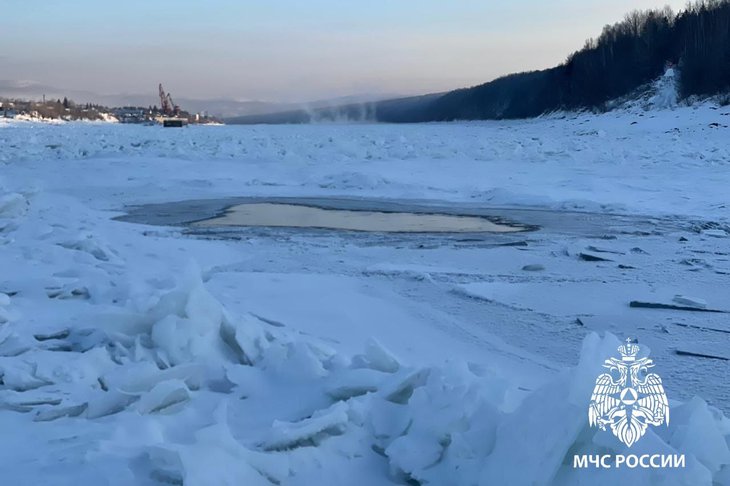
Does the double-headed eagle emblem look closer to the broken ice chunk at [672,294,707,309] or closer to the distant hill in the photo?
the broken ice chunk at [672,294,707,309]

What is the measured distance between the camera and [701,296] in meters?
4.22

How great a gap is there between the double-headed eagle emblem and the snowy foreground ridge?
0.03 metres

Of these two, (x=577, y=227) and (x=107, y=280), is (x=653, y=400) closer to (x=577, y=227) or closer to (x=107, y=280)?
(x=107, y=280)

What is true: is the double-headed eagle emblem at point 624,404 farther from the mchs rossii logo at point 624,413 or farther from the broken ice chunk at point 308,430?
the broken ice chunk at point 308,430

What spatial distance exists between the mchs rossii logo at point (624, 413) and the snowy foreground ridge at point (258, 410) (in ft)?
0.07

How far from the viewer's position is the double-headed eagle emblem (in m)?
1.81

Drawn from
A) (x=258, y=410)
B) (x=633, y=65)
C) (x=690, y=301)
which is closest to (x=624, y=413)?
(x=258, y=410)

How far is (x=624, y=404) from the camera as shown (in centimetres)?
187

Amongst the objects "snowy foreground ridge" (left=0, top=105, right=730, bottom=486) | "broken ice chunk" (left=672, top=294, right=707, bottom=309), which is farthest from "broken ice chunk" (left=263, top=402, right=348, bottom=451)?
"broken ice chunk" (left=672, top=294, right=707, bottom=309)

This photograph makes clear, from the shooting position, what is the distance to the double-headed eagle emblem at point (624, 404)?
1812mm

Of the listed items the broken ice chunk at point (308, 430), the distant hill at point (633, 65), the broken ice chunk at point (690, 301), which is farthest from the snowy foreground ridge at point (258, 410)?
the distant hill at point (633, 65)

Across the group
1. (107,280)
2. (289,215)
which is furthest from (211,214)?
(107,280)

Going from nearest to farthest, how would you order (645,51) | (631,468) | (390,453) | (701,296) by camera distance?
(631,468), (390,453), (701,296), (645,51)

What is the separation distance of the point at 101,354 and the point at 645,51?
45.0m
